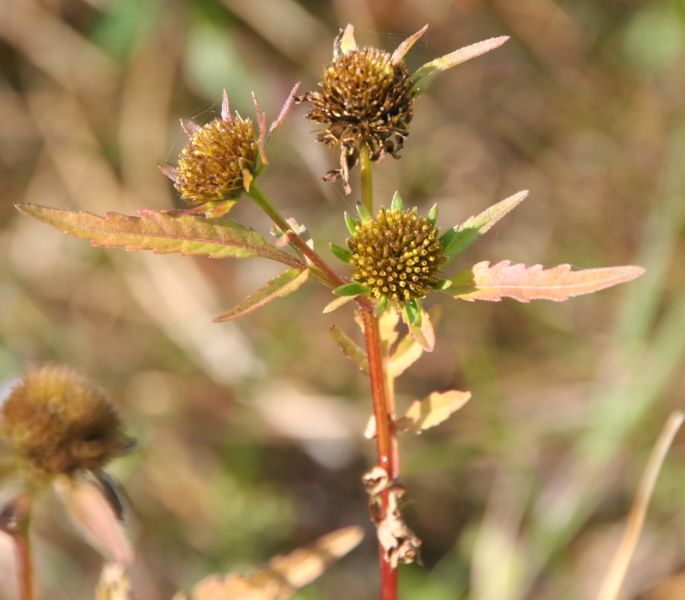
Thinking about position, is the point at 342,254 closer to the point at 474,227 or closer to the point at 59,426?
the point at 474,227

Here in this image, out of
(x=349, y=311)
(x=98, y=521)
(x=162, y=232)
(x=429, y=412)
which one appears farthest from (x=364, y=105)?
(x=349, y=311)

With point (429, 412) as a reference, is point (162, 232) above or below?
Result: above

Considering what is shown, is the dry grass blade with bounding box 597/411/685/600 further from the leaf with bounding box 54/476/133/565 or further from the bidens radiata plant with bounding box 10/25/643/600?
the leaf with bounding box 54/476/133/565

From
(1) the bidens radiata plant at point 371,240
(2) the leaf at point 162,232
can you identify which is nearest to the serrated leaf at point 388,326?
(1) the bidens radiata plant at point 371,240

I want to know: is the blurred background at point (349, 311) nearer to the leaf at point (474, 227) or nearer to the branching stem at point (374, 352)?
the branching stem at point (374, 352)

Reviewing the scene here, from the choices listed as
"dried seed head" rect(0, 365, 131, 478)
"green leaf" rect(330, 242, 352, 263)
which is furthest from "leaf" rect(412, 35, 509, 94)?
"dried seed head" rect(0, 365, 131, 478)

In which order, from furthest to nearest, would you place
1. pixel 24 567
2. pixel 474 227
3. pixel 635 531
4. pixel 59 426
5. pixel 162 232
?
pixel 59 426 → pixel 635 531 → pixel 24 567 → pixel 474 227 → pixel 162 232

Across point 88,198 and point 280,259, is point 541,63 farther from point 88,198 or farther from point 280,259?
point 280,259
